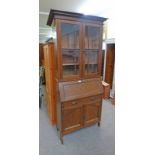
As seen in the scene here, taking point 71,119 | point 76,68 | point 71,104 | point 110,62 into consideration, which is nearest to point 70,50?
point 76,68

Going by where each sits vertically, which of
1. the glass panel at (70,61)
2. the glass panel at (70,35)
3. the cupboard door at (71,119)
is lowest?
the cupboard door at (71,119)

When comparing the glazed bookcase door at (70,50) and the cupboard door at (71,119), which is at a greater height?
the glazed bookcase door at (70,50)

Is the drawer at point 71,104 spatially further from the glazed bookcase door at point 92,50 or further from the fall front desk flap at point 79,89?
the glazed bookcase door at point 92,50

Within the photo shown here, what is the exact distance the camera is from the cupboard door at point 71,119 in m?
2.27

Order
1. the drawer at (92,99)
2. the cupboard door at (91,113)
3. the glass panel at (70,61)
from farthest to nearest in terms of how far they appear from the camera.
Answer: the cupboard door at (91,113), the drawer at (92,99), the glass panel at (70,61)

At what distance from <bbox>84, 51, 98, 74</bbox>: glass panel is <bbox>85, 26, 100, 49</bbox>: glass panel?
0.41ft

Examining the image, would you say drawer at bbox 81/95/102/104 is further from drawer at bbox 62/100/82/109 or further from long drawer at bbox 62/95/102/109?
drawer at bbox 62/100/82/109

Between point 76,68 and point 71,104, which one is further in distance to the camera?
point 76,68

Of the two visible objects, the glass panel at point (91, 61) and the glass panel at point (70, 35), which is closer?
the glass panel at point (70, 35)

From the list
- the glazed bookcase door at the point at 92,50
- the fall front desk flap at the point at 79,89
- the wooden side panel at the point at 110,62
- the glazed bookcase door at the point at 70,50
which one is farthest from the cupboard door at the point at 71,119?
the wooden side panel at the point at 110,62

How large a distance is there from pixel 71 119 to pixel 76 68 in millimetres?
903

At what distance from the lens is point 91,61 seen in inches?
102

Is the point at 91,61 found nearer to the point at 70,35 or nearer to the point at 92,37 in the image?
the point at 92,37
